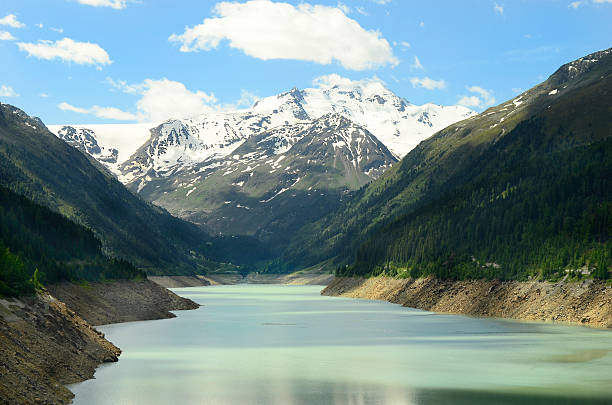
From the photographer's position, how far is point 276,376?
7131 centimetres

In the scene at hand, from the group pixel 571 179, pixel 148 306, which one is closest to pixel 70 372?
pixel 148 306

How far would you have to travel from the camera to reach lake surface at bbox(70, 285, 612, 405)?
59.7 metres

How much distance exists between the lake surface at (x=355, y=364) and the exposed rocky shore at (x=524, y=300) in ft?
20.6

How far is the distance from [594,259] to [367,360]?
66062mm

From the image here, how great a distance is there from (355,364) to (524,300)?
72.1 meters

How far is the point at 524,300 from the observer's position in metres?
143

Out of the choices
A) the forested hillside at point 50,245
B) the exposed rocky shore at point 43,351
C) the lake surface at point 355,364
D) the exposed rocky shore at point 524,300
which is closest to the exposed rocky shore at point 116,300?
the forested hillside at point 50,245

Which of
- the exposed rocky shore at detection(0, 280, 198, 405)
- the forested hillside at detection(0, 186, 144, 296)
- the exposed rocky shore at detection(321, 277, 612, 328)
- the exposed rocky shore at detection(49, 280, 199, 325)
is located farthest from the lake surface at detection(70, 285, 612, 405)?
the forested hillside at detection(0, 186, 144, 296)

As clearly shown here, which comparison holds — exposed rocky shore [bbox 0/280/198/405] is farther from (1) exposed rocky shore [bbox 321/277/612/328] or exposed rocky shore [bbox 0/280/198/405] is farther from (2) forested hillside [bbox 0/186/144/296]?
(1) exposed rocky shore [bbox 321/277/612/328]

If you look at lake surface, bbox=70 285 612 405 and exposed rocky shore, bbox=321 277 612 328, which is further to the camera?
exposed rocky shore, bbox=321 277 612 328

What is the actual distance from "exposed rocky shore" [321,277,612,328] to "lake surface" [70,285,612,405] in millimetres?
6281

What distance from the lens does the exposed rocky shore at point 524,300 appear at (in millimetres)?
123625

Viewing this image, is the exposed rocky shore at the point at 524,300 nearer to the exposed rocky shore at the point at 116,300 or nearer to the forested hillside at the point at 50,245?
the exposed rocky shore at the point at 116,300

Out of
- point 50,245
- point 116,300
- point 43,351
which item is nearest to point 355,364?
point 43,351
